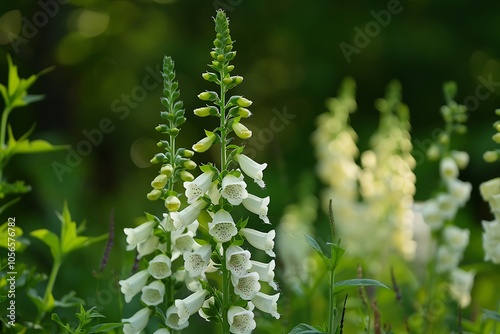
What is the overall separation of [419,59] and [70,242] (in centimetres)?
506

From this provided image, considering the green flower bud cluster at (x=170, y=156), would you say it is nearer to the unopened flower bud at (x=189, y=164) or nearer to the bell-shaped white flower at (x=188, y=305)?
the unopened flower bud at (x=189, y=164)

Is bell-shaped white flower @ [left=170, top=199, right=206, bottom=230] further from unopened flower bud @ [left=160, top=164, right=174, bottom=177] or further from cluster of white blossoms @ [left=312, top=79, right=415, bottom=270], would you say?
cluster of white blossoms @ [left=312, top=79, right=415, bottom=270]

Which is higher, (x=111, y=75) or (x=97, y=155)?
(x=111, y=75)

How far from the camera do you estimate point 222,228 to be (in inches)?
52.3

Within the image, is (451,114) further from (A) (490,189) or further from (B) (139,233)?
(B) (139,233)

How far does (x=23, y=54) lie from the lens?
5.84 meters

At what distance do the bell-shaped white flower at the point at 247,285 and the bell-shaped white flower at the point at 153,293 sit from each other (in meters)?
0.17

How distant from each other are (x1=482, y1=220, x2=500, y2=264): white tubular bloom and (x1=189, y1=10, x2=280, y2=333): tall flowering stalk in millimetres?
777

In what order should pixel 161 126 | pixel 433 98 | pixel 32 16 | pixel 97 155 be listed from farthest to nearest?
pixel 97 155
pixel 433 98
pixel 32 16
pixel 161 126

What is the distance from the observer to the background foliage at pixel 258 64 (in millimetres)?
5867

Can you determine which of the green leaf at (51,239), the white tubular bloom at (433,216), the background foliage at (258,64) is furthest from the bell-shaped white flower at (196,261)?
the background foliage at (258,64)

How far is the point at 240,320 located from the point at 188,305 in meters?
0.10

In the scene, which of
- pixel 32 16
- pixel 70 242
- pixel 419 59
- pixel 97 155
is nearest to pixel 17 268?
pixel 70 242

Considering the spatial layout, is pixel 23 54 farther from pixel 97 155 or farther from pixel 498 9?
pixel 498 9
